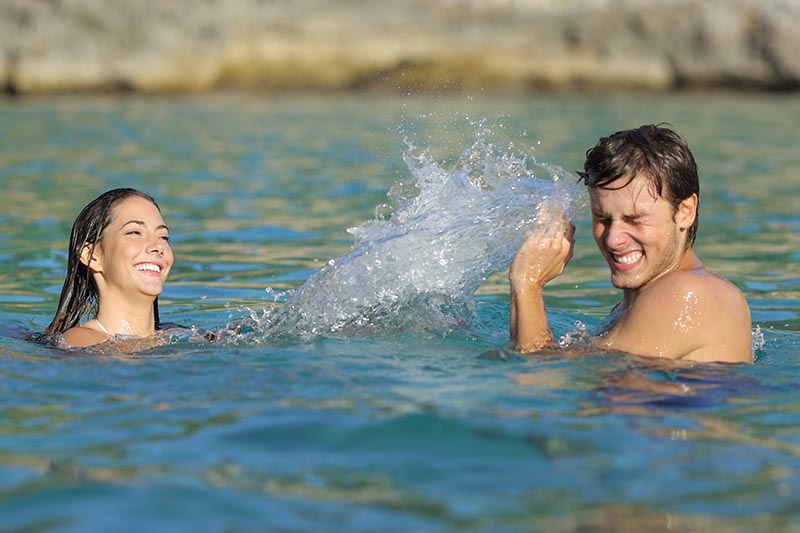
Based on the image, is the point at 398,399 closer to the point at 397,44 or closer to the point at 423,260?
the point at 423,260

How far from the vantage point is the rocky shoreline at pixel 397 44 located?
23.3m

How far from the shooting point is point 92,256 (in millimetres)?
5574

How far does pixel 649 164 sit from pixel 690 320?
62 centimetres

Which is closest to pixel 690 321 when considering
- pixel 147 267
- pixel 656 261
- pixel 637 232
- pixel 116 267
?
pixel 656 261

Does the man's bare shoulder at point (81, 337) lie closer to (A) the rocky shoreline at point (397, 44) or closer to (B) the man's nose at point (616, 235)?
(B) the man's nose at point (616, 235)

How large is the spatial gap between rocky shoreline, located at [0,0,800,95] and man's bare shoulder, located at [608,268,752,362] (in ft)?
65.0

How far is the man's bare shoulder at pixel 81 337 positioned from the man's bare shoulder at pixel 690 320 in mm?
2346

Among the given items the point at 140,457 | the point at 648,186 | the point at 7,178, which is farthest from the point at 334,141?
the point at 140,457

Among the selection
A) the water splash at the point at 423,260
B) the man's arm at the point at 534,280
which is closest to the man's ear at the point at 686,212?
the man's arm at the point at 534,280

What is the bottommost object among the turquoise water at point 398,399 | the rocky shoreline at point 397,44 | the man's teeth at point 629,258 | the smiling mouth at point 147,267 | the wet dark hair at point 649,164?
the turquoise water at point 398,399

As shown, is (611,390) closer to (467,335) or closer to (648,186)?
(648,186)

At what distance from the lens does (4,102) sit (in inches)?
850

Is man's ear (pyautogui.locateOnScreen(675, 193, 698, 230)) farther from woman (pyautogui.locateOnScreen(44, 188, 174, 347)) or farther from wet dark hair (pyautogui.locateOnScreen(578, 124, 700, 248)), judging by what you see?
woman (pyautogui.locateOnScreen(44, 188, 174, 347))

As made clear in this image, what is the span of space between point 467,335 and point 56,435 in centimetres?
210
